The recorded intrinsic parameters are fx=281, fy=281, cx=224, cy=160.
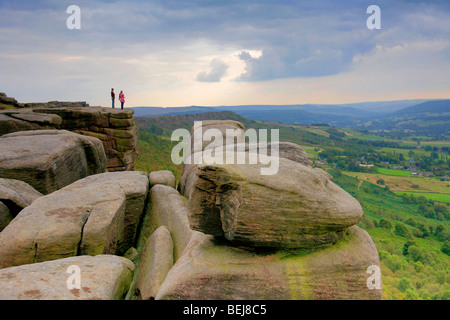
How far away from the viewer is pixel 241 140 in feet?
67.2

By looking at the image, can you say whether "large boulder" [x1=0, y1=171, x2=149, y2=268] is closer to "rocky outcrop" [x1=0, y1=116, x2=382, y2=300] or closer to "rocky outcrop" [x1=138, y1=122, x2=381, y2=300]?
"rocky outcrop" [x1=0, y1=116, x2=382, y2=300]

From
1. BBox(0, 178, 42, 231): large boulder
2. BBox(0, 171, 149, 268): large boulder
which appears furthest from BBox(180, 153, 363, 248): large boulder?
BBox(0, 178, 42, 231): large boulder

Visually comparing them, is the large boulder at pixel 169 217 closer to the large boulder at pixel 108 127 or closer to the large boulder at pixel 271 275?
the large boulder at pixel 271 275

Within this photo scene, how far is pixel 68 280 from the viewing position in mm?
7199

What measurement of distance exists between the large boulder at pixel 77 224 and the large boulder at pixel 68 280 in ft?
3.79

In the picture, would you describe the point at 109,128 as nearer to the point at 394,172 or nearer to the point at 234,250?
the point at 234,250

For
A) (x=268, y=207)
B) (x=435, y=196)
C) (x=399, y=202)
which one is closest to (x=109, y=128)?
(x=268, y=207)

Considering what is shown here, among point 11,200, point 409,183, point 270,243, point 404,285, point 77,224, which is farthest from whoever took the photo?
point 409,183

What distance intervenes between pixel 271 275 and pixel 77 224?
22.3 ft

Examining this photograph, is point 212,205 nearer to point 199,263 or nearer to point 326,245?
point 199,263

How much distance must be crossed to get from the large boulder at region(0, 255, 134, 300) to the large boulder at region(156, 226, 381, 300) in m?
1.34

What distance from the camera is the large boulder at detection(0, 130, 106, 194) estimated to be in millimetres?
13117
